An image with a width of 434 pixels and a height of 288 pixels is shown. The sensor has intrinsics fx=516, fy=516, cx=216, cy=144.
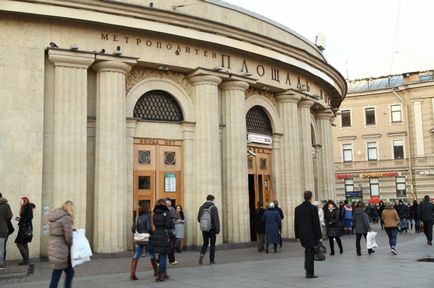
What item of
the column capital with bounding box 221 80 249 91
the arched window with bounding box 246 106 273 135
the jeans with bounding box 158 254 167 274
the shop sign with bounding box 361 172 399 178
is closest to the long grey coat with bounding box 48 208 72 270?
the jeans with bounding box 158 254 167 274

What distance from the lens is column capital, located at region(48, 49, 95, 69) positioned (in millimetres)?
15070

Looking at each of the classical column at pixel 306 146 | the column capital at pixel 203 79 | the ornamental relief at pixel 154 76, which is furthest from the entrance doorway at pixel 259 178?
the ornamental relief at pixel 154 76

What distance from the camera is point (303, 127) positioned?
896 inches

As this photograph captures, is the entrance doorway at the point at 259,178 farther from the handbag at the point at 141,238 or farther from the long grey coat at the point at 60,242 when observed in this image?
the long grey coat at the point at 60,242

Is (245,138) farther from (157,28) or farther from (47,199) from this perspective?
(47,199)

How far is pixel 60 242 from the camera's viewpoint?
8.31 metres

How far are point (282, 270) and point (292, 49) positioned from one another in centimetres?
1104

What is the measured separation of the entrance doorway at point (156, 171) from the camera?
1688 cm

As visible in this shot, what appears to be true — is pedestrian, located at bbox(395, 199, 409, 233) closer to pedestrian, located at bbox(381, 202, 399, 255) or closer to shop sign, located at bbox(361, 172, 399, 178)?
pedestrian, located at bbox(381, 202, 399, 255)

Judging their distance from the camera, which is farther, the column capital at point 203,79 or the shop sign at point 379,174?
the shop sign at point 379,174

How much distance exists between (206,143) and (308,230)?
747cm

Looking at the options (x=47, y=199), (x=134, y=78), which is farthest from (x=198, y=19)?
(x=47, y=199)

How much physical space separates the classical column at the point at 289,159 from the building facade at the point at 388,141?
27499 mm

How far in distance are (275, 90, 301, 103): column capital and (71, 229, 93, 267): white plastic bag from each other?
46.6ft
